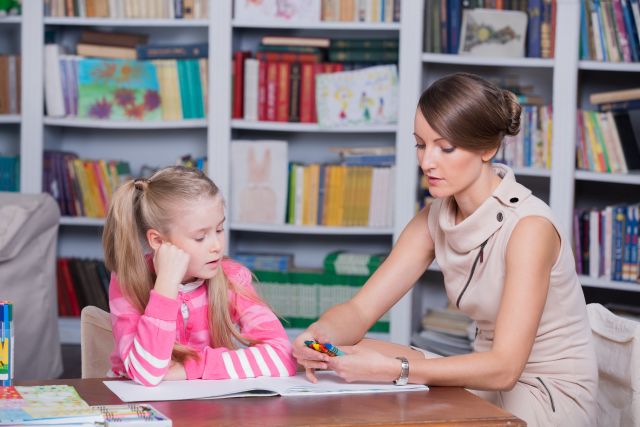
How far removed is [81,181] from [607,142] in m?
2.23

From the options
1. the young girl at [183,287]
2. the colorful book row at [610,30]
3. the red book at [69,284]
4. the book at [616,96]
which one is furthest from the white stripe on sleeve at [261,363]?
the red book at [69,284]

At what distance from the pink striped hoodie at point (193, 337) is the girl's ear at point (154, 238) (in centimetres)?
10

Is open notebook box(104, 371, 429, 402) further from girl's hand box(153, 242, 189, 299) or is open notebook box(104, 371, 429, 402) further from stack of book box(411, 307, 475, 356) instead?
stack of book box(411, 307, 475, 356)

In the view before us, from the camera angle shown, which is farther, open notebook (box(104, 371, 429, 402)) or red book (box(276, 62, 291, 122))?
red book (box(276, 62, 291, 122))

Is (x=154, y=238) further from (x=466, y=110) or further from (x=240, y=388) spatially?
(x=466, y=110)

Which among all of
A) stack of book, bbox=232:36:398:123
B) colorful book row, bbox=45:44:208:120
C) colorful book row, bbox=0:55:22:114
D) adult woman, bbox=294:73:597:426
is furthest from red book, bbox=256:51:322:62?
adult woman, bbox=294:73:597:426

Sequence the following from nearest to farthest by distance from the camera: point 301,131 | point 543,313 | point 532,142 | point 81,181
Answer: point 543,313 < point 532,142 < point 81,181 < point 301,131

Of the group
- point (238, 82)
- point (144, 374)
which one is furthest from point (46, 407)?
point (238, 82)

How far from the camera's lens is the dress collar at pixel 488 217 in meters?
1.83

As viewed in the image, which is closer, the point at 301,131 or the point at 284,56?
the point at 284,56

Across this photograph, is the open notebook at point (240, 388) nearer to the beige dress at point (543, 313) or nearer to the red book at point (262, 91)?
the beige dress at point (543, 313)

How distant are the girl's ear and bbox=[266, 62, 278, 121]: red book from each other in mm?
2272

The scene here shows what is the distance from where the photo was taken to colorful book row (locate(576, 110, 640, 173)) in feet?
11.8

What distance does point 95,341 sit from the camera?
6.34 feet
